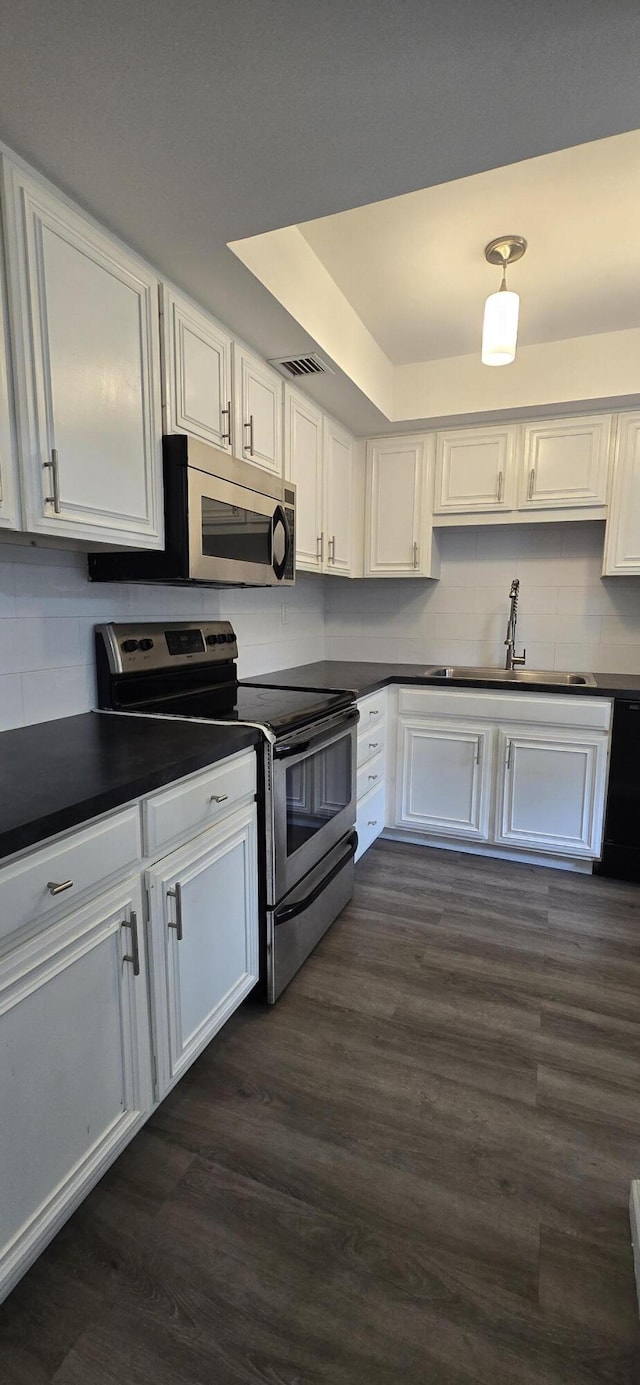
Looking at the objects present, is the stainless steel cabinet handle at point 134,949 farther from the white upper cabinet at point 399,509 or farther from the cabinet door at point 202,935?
the white upper cabinet at point 399,509

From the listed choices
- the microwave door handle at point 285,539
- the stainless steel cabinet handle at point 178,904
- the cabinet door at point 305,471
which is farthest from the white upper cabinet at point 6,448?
the cabinet door at point 305,471

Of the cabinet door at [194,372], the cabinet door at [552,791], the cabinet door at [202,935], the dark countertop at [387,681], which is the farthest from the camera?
the cabinet door at [552,791]

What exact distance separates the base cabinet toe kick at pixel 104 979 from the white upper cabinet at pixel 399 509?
6.37 ft

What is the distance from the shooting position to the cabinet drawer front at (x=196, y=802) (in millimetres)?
1281

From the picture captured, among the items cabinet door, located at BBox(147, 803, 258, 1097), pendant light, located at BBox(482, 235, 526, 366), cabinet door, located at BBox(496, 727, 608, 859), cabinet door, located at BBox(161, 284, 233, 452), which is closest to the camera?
cabinet door, located at BBox(147, 803, 258, 1097)

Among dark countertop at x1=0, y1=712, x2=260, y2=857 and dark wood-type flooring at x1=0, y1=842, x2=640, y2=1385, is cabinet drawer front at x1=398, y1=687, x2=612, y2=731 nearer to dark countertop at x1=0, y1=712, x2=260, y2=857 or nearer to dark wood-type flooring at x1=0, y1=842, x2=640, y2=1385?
dark wood-type flooring at x1=0, y1=842, x2=640, y2=1385

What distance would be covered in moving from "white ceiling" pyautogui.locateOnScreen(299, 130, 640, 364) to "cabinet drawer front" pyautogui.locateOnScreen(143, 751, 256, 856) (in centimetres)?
175

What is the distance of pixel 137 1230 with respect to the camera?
1.20m

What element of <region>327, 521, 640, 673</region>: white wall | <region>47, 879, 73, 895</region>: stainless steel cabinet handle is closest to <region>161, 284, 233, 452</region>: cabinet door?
<region>47, 879, 73, 895</region>: stainless steel cabinet handle

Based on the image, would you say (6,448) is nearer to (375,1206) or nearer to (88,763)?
(88,763)

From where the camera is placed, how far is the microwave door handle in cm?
225

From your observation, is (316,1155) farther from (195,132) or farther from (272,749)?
(195,132)

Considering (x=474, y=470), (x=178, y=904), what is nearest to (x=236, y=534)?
(x=178, y=904)

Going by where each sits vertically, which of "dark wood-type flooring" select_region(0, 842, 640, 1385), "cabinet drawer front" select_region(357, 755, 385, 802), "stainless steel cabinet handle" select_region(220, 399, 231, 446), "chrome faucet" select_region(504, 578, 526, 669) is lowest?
"dark wood-type flooring" select_region(0, 842, 640, 1385)
